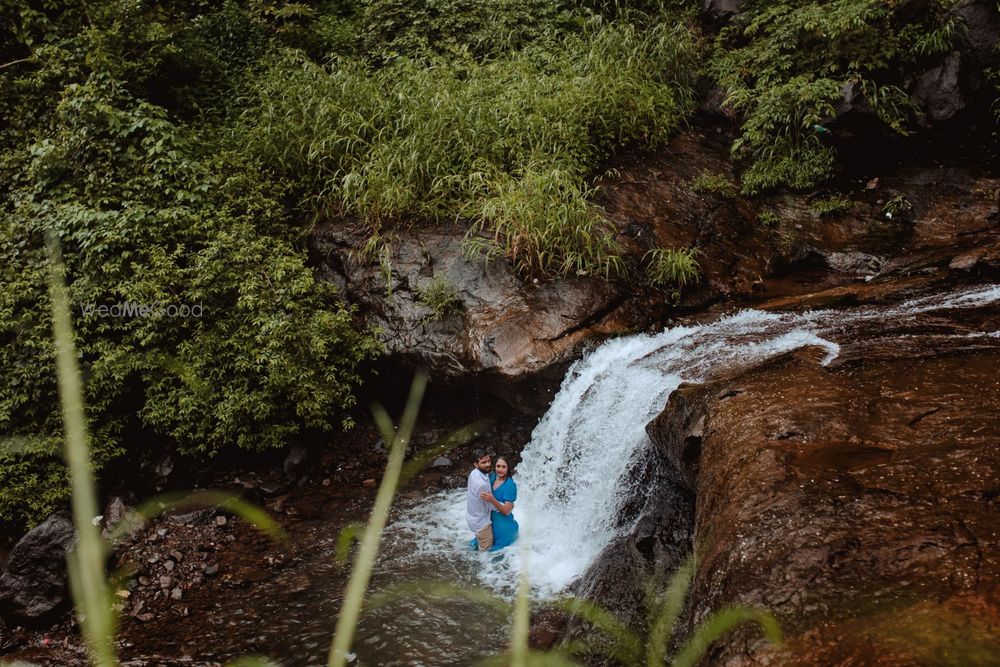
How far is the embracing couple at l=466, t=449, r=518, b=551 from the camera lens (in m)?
6.16

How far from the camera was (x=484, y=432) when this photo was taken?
8.08 meters

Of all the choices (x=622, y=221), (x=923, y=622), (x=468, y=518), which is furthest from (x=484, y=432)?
(x=923, y=622)

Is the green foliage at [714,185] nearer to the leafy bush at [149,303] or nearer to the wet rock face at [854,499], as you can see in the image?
the wet rock face at [854,499]

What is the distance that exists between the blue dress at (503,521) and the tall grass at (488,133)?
9.00ft

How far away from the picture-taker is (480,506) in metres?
6.23

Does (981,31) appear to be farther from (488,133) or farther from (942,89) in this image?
(488,133)

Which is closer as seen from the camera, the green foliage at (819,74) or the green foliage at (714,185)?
the green foliage at (819,74)

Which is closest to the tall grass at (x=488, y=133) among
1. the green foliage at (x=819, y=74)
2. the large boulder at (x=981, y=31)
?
the green foliage at (x=819, y=74)

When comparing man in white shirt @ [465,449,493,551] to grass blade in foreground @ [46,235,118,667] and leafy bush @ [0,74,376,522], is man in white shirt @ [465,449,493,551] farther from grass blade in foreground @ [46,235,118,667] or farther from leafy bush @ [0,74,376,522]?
grass blade in foreground @ [46,235,118,667]

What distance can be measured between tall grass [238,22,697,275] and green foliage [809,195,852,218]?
242 cm

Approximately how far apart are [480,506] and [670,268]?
3.70 m

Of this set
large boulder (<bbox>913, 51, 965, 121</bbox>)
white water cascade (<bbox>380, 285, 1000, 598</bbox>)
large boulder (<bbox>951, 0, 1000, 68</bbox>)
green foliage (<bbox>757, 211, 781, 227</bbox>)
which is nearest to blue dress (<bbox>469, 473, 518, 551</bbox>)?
white water cascade (<bbox>380, 285, 1000, 598</bbox>)

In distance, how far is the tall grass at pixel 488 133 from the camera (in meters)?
7.82

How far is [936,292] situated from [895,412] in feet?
10.8
